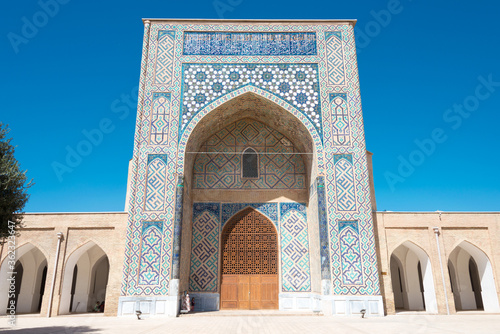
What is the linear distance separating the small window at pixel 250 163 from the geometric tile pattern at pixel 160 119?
2326 millimetres

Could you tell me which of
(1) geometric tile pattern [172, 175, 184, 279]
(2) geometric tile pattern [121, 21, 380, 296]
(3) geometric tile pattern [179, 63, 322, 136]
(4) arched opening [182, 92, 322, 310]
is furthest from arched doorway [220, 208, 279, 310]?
(3) geometric tile pattern [179, 63, 322, 136]

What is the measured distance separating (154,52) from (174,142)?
8.29 ft

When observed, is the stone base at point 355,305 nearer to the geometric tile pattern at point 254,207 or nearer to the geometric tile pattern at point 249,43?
the geometric tile pattern at point 254,207

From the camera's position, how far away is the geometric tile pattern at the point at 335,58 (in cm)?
967

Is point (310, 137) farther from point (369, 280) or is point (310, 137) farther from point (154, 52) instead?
point (154, 52)

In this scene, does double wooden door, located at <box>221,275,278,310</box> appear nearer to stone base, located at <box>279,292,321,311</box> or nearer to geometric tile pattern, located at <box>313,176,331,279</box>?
stone base, located at <box>279,292,321,311</box>

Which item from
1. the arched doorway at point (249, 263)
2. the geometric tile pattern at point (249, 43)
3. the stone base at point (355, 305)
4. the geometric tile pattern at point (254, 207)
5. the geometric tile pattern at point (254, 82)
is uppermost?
the geometric tile pattern at point (249, 43)

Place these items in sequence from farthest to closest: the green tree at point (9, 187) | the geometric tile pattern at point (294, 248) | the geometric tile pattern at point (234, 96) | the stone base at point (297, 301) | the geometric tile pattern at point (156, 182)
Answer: the geometric tile pattern at point (294, 248), the stone base at point (297, 301), the geometric tile pattern at point (156, 182), the geometric tile pattern at point (234, 96), the green tree at point (9, 187)

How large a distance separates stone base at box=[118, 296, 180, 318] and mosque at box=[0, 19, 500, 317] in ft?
0.09

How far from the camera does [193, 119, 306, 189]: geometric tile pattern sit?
10.2 m

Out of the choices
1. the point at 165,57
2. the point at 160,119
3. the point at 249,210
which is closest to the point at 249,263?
the point at 249,210

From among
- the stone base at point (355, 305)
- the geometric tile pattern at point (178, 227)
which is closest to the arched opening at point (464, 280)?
the stone base at point (355, 305)

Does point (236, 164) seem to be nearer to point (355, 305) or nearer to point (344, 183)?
point (344, 183)

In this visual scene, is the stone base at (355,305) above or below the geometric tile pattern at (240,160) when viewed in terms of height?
below
